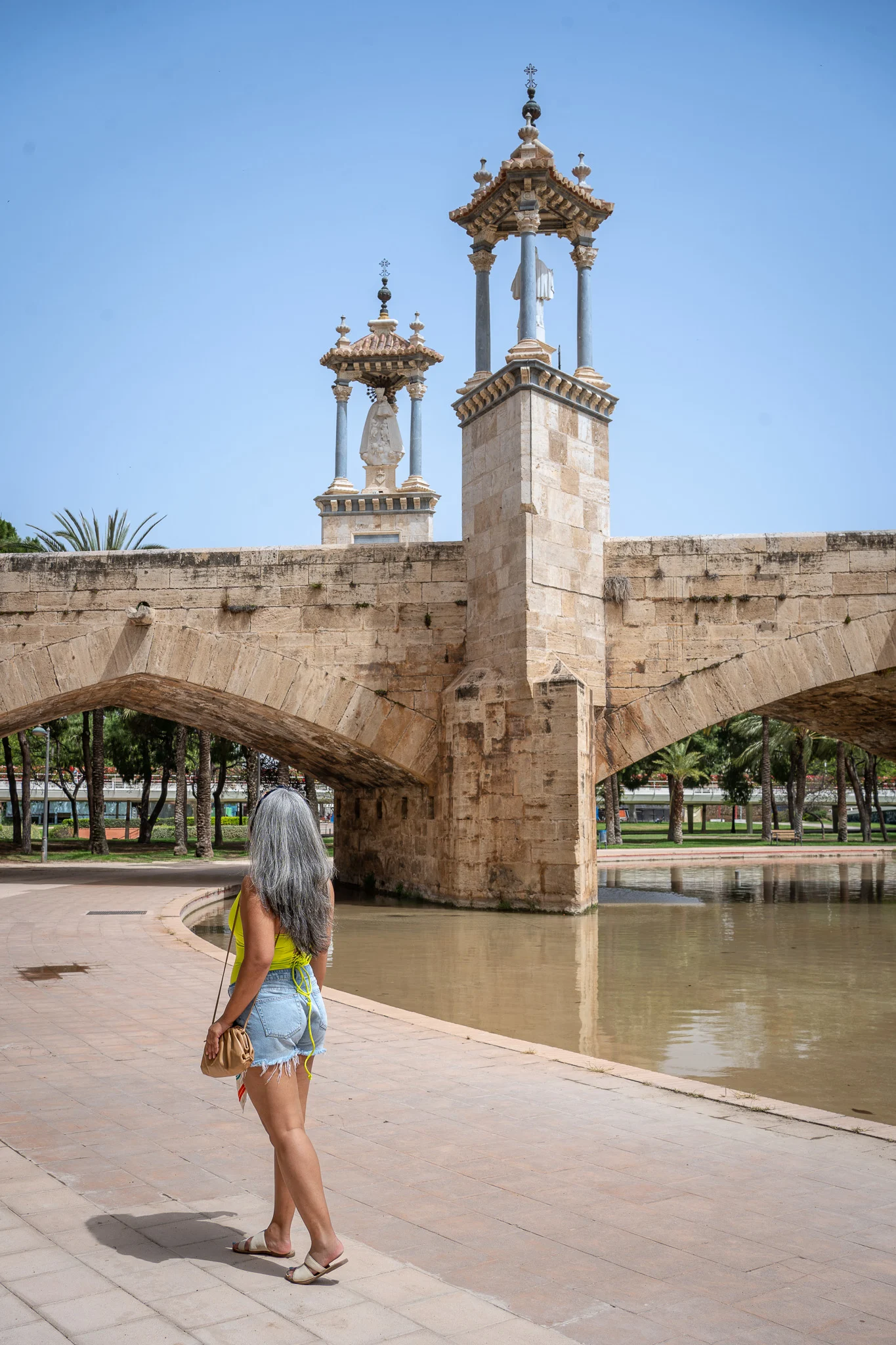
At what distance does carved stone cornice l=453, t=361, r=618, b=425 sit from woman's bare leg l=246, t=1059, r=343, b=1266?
12.6 meters

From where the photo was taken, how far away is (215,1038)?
321cm

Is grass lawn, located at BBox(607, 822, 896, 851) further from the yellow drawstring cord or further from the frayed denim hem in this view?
the frayed denim hem

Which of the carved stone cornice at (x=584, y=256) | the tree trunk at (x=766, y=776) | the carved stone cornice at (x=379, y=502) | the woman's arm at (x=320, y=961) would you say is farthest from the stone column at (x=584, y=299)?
the tree trunk at (x=766, y=776)

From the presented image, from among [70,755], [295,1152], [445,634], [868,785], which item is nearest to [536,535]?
[445,634]

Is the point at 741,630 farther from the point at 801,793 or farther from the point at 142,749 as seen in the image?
the point at 142,749

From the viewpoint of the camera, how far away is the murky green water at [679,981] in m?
6.38

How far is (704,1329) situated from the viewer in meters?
2.73

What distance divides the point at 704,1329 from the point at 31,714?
16.3 metres

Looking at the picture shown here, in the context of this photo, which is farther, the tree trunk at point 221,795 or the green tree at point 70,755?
the green tree at point 70,755

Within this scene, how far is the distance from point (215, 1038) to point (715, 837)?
40.3 m

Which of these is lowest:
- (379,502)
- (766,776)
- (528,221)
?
(766,776)

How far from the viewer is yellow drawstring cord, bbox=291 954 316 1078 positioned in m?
3.32

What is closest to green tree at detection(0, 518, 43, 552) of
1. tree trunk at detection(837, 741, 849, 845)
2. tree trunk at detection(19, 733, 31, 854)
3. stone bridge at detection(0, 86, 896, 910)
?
tree trunk at detection(19, 733, 31, 854)

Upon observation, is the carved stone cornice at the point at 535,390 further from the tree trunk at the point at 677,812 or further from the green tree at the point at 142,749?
the tree trunk at the point at 677,812
